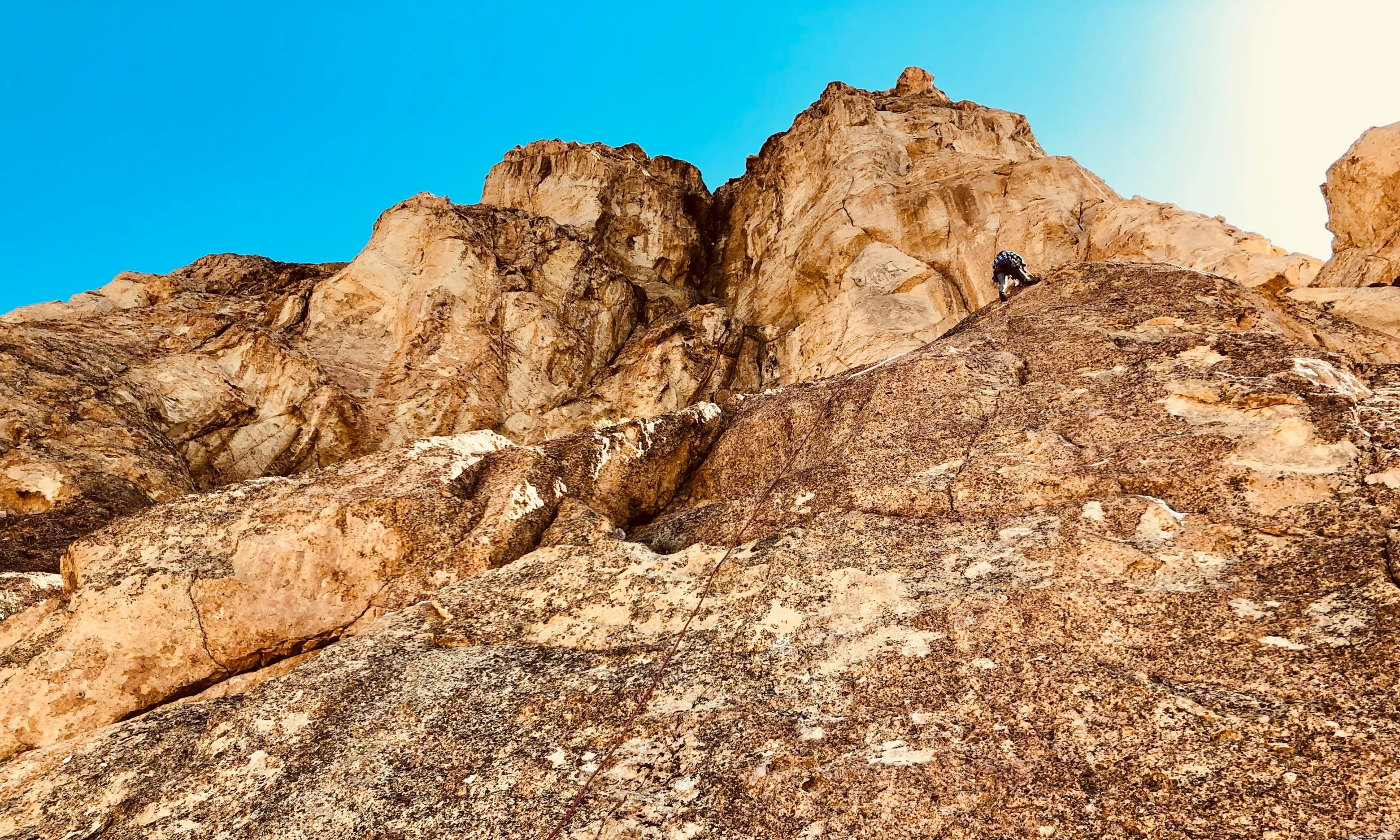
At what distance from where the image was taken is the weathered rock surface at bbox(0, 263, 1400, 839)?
4941mm

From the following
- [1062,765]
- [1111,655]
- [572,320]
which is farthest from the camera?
[572,320]

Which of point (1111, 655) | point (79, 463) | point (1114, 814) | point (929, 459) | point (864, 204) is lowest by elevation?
point (1114, 814)

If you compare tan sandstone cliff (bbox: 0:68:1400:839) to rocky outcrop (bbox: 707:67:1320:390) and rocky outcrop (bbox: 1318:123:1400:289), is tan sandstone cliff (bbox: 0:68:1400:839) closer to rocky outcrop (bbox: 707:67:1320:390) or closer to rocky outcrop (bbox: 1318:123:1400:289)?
rocky outcrop (bbox: 1318:123:1400:289)

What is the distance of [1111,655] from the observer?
5.91 meters

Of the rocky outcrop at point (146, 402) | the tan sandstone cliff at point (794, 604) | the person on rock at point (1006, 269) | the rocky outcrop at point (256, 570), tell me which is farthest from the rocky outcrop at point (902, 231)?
the rocky outcrop at point (256, 570)

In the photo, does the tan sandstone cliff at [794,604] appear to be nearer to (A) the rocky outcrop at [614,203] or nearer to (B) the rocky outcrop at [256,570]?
(B) the rocky outcrop at [256,570]

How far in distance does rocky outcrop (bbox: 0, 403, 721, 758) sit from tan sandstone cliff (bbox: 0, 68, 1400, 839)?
0.14ft

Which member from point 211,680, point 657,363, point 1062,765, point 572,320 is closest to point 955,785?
point 1062,765

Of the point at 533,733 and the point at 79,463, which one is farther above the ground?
the point at 79,463

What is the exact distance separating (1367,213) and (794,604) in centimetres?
2247

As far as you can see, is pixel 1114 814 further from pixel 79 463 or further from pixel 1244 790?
pixel 79 463

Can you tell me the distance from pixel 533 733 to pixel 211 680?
5210mm

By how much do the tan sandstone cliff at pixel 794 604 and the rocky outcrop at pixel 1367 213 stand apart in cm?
272

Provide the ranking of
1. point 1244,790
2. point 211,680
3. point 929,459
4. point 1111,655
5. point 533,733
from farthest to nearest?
point 929,459 → point 211,680 → point 533,733 → point 1111,655 → point 1244,790
